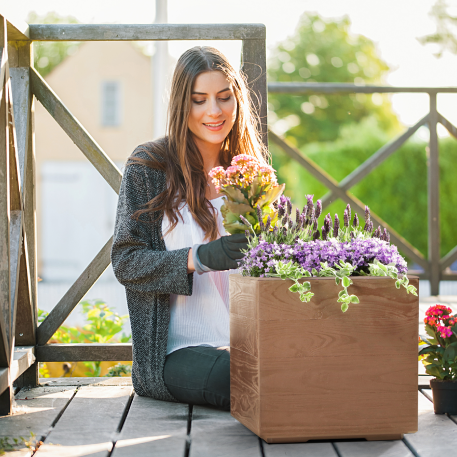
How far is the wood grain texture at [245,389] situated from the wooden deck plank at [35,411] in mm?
538

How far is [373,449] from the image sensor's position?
158 centimetres

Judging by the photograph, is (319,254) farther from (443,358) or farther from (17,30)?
(17,30)

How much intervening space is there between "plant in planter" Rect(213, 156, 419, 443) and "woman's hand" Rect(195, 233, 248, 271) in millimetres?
110

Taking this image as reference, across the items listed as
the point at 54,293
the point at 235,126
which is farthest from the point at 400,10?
the point at 235,126

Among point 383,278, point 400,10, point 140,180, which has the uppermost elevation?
Answer: point 400,10

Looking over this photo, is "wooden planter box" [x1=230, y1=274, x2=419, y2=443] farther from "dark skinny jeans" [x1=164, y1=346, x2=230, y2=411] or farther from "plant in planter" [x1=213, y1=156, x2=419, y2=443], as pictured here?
"dark skinny jeans" [x1=164, y1=346, x2=230, y2=411]

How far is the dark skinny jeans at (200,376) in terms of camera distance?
6.30 ft

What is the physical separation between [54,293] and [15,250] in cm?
306

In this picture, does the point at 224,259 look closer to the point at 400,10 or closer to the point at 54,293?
the point at 54,293

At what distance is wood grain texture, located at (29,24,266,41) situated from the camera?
7.79 ft

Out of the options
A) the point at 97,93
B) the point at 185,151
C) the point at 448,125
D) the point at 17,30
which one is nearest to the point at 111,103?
the point at 97,93

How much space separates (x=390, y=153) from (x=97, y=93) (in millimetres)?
13316

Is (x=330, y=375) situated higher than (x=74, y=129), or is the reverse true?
(x=74, y=129)

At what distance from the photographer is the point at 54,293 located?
5055 millimetres
